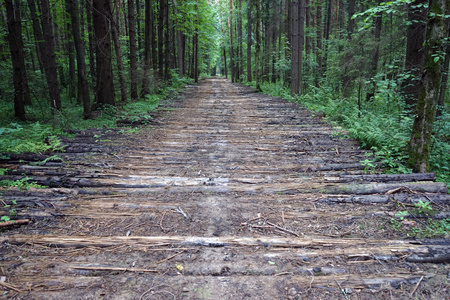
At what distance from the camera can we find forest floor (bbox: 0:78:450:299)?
8.18ft

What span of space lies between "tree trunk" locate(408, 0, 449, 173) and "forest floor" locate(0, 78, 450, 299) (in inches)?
20.2

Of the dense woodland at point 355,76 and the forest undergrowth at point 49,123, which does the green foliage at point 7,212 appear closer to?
the forest undergrowth at point 49,123

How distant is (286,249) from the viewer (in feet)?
9.91

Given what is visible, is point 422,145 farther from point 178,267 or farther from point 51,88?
point 51,88

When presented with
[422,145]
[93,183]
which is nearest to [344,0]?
[422,145]

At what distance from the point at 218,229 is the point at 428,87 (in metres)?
4.12

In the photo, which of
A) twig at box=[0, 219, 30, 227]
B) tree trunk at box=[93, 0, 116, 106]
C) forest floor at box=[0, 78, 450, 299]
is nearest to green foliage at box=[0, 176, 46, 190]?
forest floor at box=[0, 78, 450, 299]

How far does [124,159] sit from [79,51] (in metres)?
5.61

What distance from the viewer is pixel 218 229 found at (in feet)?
11.1

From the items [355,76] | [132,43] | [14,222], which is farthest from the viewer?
[132,43]

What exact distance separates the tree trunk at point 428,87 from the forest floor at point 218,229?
1.68 feet

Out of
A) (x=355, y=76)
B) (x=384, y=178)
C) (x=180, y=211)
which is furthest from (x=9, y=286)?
(x=355, y=76)

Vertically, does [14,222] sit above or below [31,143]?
below

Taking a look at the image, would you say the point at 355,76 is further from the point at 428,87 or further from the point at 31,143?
the point at 31,143
